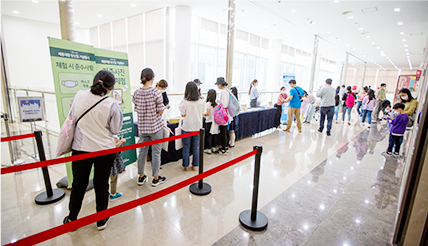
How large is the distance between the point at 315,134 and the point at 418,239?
5.04m

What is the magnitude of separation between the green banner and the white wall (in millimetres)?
10134

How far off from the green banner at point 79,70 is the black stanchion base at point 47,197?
155mm

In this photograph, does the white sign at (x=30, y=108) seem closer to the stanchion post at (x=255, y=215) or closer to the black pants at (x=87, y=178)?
the black pants at (x=87, y=178)

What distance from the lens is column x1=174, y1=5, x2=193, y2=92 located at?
7781 mm

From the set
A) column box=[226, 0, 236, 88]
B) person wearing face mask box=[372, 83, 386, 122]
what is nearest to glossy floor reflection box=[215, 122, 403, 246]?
column box=[226, 0, 236, 88]

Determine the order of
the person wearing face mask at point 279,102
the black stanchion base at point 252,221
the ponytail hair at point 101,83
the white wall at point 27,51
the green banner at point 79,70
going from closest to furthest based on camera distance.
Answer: the ponytail hair at point 101,83, the black stanchion base at point 252,221, the green banner at point 79,70, the person wearing face mask at point 279,102, the white wall at point 27,51

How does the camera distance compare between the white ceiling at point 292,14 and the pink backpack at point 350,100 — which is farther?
→ the pink backpack at point 350,100

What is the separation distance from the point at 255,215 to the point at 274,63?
44.4ft

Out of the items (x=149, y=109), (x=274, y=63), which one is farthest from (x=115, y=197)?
(x=274, y=63)

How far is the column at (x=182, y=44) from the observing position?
7.78 m

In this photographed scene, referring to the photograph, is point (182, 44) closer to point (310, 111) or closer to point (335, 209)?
point (310, 111)

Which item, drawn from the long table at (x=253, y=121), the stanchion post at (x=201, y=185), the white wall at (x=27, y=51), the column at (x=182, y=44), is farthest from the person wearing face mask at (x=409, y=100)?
the white wall at (x=27, y=51)

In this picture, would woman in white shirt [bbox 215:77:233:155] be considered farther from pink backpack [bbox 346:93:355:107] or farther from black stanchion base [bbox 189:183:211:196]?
pink backpack [bbox 346:93:355:107]

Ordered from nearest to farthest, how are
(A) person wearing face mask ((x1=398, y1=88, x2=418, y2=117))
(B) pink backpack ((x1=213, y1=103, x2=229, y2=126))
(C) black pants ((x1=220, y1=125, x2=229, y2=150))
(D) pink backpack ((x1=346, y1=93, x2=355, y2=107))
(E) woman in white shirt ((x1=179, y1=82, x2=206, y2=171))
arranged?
(E) woman in white shirt ((x1=179, y1=82, x2=206, y2=171)), (B) pink backpack ((x1=213, y1=103, x2=229, y2=126)), (C) black pants ((x1=220, y1=125, x2=229, y2=150)), (A) person wearing face mask ((x1=398, y1=88, x2=418, y2=117)), (D) pink backpack ((x1=346, y1=93, x2=355, y2=107))
